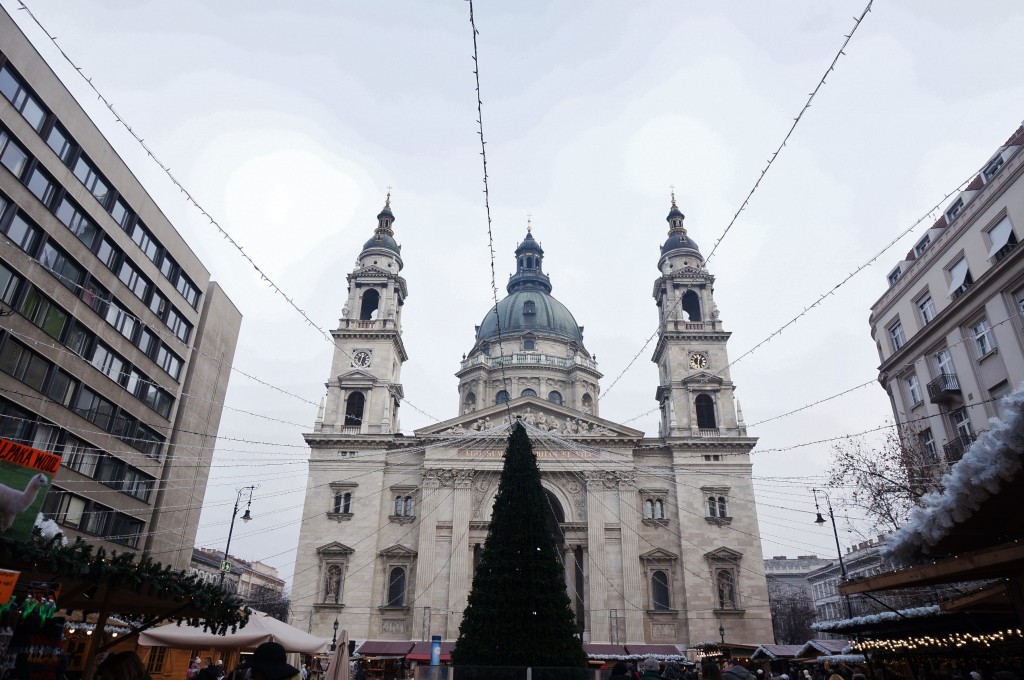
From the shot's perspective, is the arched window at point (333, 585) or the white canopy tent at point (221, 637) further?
the arched window at point (333, 585)

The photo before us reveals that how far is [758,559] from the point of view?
40500 mm

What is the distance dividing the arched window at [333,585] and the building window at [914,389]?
32479mm

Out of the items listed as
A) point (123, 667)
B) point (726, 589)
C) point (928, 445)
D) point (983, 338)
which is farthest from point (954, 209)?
point (123, 667)

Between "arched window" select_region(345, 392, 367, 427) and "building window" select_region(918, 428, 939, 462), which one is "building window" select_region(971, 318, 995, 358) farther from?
"arched window" select_region(345, 392, 367, 427)

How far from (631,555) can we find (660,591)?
322 centimetres

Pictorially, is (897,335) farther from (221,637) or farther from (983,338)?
(221,637)

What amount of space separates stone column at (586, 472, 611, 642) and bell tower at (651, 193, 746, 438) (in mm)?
6656

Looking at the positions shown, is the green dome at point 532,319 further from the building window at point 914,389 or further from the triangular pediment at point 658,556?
the building window at point 914,389

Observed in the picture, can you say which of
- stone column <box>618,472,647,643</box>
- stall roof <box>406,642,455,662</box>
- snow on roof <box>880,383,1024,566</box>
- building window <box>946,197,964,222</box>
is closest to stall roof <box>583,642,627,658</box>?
stone column <box>618,472,647,643</box>

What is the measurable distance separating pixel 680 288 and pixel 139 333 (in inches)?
1400

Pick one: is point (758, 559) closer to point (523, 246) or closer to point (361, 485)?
point (361, 485)

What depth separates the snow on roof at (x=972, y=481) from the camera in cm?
644

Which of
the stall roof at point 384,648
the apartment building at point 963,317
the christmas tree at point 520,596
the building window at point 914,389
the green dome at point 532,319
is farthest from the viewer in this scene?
the green dome at point 532,319

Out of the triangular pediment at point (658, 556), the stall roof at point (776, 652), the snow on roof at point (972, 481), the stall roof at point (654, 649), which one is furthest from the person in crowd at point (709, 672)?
the triangular pediment at point (658, 556)
